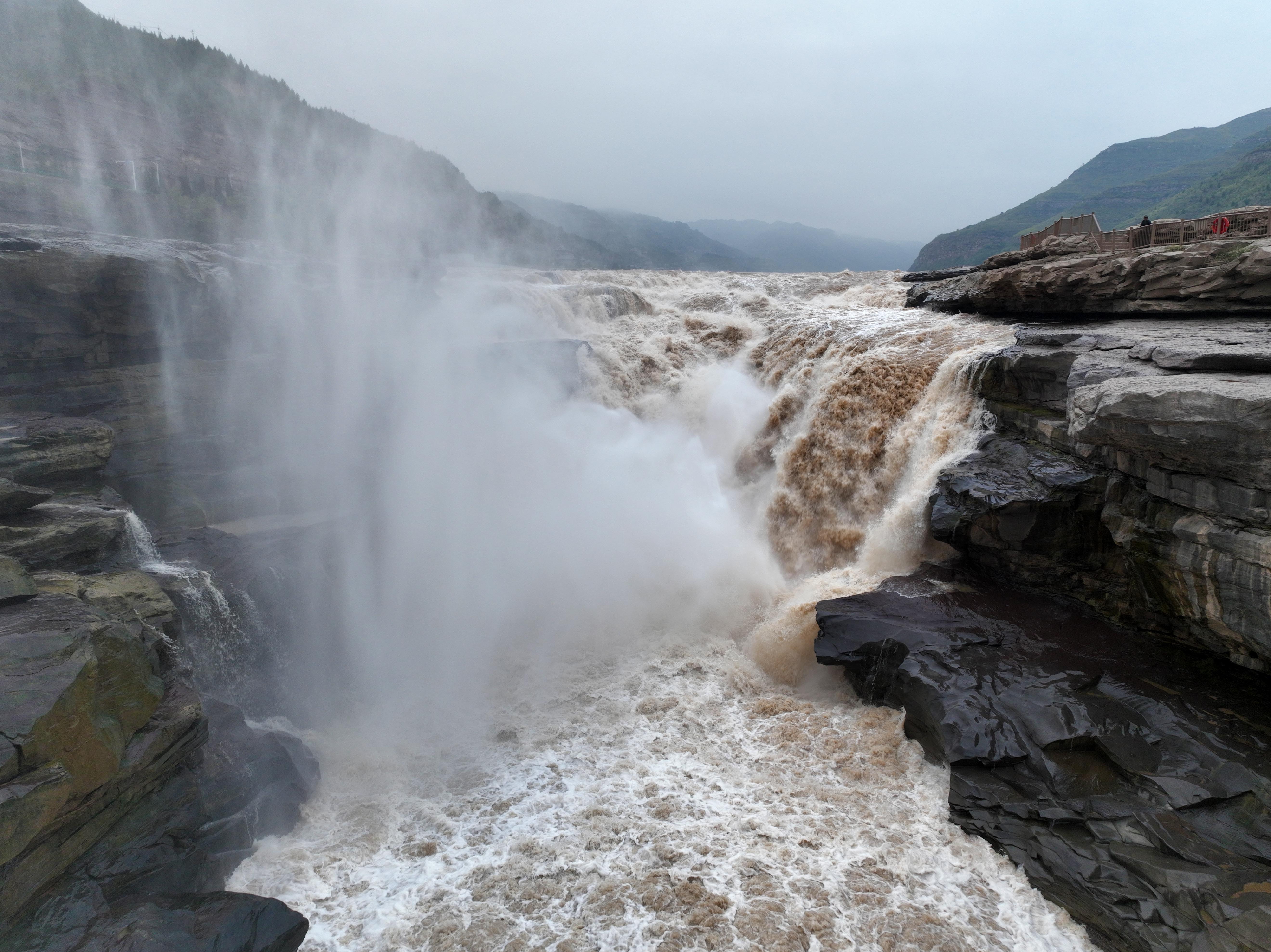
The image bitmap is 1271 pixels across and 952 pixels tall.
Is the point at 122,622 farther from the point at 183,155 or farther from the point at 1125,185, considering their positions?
the point at 1125,185

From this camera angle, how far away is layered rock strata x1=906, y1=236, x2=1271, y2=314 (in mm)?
9438

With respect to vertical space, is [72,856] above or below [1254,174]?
below

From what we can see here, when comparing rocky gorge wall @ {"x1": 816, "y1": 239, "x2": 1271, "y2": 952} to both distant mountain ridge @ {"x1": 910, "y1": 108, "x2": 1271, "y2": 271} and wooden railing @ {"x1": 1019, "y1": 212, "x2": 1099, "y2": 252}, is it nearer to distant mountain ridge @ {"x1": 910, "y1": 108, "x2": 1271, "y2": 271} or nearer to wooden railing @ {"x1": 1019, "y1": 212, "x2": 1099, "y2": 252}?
wooden railing @ {"x1": 1019, "y1": 212, "x2": 1099, "y2": 252}

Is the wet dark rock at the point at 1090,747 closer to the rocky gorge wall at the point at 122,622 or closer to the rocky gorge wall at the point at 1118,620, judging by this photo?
the rocky gorge wall at the point at 1118,620

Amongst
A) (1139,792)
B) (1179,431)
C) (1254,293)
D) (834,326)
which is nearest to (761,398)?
(834,326)

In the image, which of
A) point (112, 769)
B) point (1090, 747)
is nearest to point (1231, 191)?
point (1090, 747)

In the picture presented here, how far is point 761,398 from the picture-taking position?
16.0 metres

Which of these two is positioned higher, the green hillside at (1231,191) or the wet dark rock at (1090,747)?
the green hillside at (1231,191)

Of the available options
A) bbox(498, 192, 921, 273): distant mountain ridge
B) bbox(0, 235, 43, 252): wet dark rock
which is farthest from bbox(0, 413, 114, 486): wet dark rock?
bbox(498, 192, 921, 273): distant mountain ridge

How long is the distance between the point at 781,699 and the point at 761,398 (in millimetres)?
8422

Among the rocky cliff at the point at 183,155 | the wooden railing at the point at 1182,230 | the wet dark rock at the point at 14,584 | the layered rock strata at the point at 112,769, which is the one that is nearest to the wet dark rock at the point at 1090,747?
the layered rock strata at the point at 112,769

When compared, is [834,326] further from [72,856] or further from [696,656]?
[72,856]

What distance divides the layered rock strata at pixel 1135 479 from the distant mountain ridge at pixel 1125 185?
155ft

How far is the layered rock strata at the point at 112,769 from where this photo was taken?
5.04 meters
